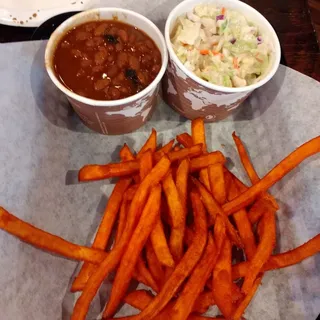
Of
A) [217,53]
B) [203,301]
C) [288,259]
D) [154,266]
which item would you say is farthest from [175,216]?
[217,53]

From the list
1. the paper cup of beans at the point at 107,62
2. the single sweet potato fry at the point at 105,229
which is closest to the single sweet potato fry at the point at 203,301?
the single sweet potato fry at the point at 105,229

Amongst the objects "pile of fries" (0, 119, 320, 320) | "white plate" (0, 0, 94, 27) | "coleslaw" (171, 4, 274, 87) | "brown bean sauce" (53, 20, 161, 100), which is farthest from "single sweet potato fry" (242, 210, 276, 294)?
"white plate" (0, 0, 94, 27)

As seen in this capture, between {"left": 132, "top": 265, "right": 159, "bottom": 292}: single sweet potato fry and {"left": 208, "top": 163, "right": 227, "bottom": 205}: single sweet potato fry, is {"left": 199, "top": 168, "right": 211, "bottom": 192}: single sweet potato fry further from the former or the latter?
{"left": 132, "top": 265, "right": 159, "bottom": 292}: single sweet potato fry

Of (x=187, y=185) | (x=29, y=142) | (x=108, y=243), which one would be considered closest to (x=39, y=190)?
(x=29, y=142)

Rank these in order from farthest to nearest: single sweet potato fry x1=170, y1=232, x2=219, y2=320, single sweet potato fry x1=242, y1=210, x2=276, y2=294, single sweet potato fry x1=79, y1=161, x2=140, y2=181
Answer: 1. single sweet potato fry x1=79, y1=161, x2=140, y2=181
2. single sweet potato fry x1=242, y1=210, x2=276, y2=294
3. single sweet potato fry x1=170, y1=232, x2=219, y2=320

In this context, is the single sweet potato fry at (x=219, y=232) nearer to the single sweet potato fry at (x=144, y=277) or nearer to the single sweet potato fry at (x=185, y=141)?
the single sweet potato fry at (x=144, y=277)

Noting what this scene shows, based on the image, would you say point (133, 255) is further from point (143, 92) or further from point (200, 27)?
point (200, 27)
